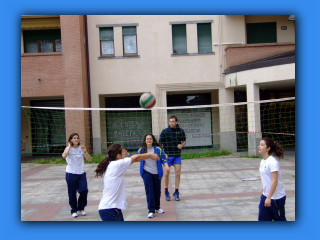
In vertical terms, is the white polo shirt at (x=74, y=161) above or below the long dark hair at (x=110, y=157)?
below

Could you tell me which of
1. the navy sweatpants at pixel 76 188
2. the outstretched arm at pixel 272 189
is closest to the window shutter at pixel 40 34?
the navy sweatpants at pixel 76 188

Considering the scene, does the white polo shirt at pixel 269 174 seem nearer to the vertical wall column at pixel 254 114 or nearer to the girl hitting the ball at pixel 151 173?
the girl hitting the ball at pixel 151 173

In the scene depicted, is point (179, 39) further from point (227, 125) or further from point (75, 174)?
point (75, 174)

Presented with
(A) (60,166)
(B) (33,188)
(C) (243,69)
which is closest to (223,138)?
(C) (243,69)

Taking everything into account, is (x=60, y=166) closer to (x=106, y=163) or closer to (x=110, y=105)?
(x=110, y=105)

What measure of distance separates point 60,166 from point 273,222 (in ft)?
32.8

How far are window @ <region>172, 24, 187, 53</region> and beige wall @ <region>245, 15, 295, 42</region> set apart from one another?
9.97ft

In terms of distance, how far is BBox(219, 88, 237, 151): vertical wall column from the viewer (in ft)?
47.5

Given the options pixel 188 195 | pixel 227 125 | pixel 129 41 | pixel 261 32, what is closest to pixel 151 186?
pixel 188 195

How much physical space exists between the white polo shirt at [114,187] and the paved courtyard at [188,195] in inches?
70.7

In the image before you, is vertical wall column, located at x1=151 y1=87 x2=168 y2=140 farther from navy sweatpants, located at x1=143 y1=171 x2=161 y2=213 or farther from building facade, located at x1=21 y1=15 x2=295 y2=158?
navy sweatpants, located at x1=143 y1=171 x2=161 y2=213

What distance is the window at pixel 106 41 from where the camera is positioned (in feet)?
48.2

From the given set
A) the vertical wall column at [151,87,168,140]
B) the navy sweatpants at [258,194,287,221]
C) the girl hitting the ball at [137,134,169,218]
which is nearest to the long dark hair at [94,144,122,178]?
the girl hitting the ball at [137,134,169,218]

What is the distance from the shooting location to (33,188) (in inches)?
339
